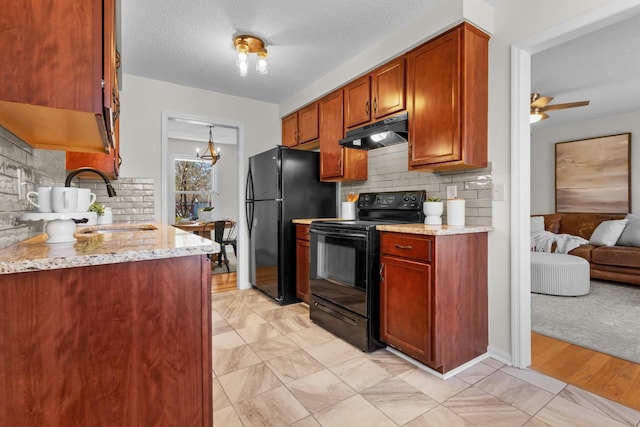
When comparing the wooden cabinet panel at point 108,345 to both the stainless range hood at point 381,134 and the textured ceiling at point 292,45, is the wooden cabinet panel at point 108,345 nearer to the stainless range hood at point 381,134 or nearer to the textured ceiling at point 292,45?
the stainless range hood at point 381,134

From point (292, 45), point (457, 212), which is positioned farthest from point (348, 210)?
point (292, 45)

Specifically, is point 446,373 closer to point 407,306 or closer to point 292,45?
point 407,306

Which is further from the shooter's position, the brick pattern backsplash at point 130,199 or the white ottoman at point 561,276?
the white ottoman at point 561,276

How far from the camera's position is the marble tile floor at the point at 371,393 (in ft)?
4.99

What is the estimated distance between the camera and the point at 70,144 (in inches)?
60.9

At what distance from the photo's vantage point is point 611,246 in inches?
161

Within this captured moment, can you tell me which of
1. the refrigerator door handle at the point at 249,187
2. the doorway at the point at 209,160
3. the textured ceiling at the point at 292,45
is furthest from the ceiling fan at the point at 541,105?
the doorway at the point at 209,160

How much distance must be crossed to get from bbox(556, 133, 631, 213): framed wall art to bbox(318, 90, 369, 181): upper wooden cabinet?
412cm

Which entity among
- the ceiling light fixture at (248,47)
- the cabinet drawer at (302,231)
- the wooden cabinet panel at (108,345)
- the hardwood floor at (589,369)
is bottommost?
the hardwood floor at (589,369)

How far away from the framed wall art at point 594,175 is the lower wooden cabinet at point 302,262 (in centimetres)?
471

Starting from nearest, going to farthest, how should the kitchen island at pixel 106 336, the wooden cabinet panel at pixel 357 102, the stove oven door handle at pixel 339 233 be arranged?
the kitchen island at pixel 106 336, the stove oven door handle at pixel 339 233, the wooden cabinet panel at pixel 357 102

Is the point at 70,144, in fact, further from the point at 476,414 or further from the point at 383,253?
the point at 476,414

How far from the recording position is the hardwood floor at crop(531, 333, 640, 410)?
1.73 m

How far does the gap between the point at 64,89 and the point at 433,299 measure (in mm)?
1919
